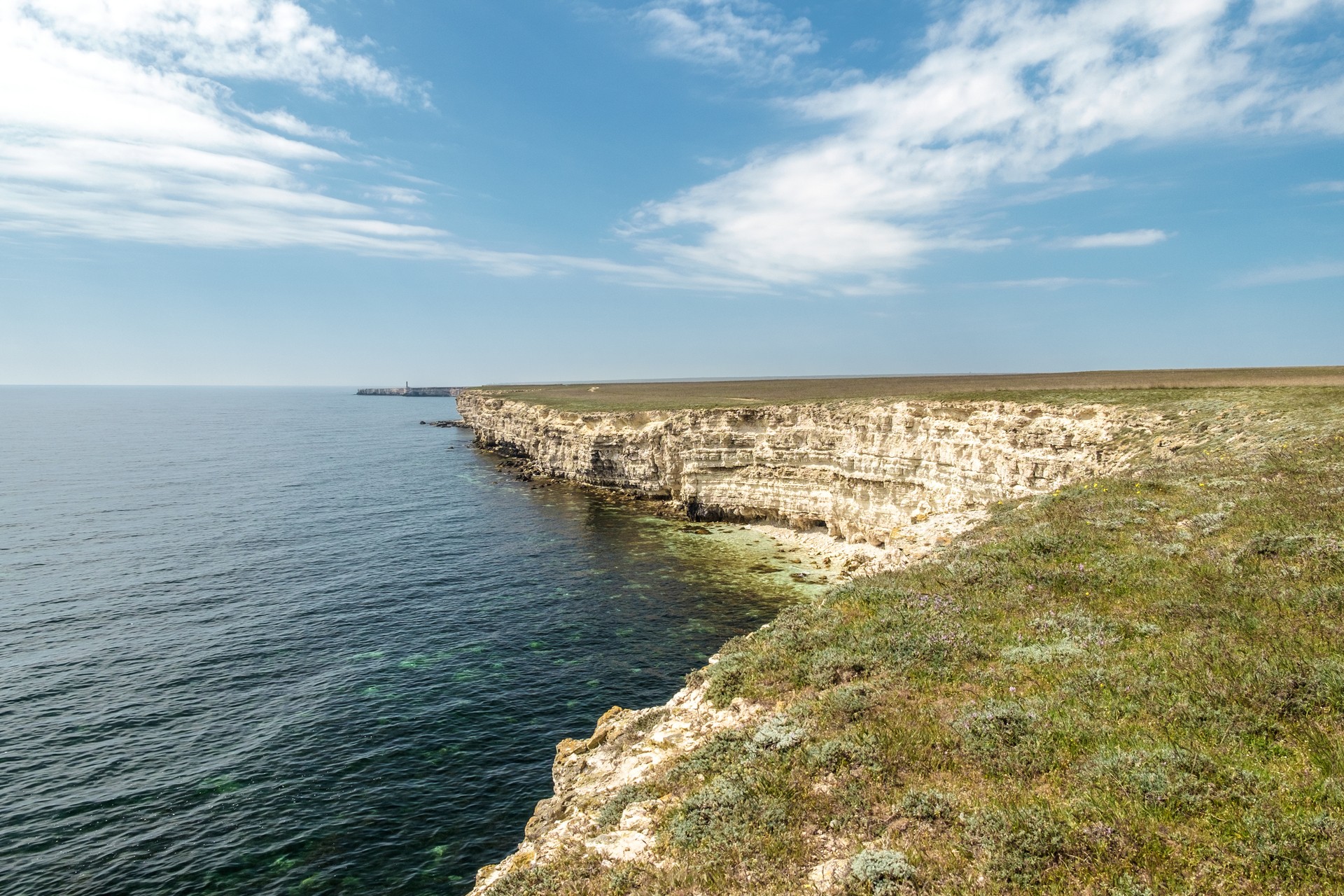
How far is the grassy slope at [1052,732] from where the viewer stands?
7266 mm

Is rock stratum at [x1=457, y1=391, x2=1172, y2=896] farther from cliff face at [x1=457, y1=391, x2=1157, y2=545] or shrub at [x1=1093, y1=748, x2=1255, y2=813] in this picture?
shrub at [x1=1093, y1=748, x2=1255, y2=813]

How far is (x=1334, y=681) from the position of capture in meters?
9.24

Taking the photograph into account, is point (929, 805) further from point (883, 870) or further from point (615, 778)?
point (615, 778)

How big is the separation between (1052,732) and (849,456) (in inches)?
1756

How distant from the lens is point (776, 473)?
58.9 m

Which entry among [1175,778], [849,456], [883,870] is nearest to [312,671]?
[883,870]

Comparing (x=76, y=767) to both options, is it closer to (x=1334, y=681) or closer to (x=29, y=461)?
(x=1334, y=681)

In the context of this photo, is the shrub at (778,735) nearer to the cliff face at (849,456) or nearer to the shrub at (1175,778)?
the shrub at (1175,778)

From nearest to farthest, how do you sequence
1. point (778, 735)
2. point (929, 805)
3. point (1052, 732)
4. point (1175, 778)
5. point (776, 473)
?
point (1175, 778)
point (929, 805)
point (1052, 732)
point (778, 735)
point (776, 473)

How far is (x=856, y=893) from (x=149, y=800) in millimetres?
25809

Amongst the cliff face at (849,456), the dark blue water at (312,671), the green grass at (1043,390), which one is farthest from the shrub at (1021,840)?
the green grass at (1043,390)

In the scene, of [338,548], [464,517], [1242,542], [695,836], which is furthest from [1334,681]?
[464,517]

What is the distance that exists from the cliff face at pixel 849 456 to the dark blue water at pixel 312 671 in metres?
8.03

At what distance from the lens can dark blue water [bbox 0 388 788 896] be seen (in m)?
19.2
